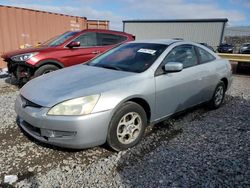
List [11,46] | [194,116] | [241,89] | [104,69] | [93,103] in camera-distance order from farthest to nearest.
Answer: [11,46] → [241,89] → [194,116] → [104,69] → [93,103]

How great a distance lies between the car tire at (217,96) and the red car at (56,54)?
11.6ft

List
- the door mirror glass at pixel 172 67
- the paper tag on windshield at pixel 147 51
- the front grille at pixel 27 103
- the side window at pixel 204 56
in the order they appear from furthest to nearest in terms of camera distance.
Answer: the side window at pixel 204 56, the paper tag on windshield at pixel 147 51, the door mirror glass at pixel 172 67, the front grille at pixel 27 103

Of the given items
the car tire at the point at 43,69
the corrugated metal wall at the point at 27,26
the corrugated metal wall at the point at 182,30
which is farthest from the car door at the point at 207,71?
the corrugated metal wall at the point at 182,30

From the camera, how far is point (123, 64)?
3.82 m

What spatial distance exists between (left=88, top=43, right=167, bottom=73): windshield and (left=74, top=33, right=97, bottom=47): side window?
260 centimetres

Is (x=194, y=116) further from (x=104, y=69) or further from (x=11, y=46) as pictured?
(x=11, y=46)

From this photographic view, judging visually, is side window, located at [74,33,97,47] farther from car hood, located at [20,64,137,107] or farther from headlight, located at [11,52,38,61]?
car hood, located at [20,64,137,107]

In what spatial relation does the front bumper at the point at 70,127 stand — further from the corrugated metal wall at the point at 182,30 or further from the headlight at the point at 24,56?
the corrugated metal wall at the point at 182,30

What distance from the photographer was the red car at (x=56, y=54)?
6.02 m

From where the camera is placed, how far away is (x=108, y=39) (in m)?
7.44

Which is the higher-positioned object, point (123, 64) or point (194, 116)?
point (123, 64)

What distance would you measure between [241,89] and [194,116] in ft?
11.0

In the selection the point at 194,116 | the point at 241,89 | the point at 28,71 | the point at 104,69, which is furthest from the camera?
the point at 241,89

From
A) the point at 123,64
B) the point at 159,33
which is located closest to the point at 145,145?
the point at 123,64
